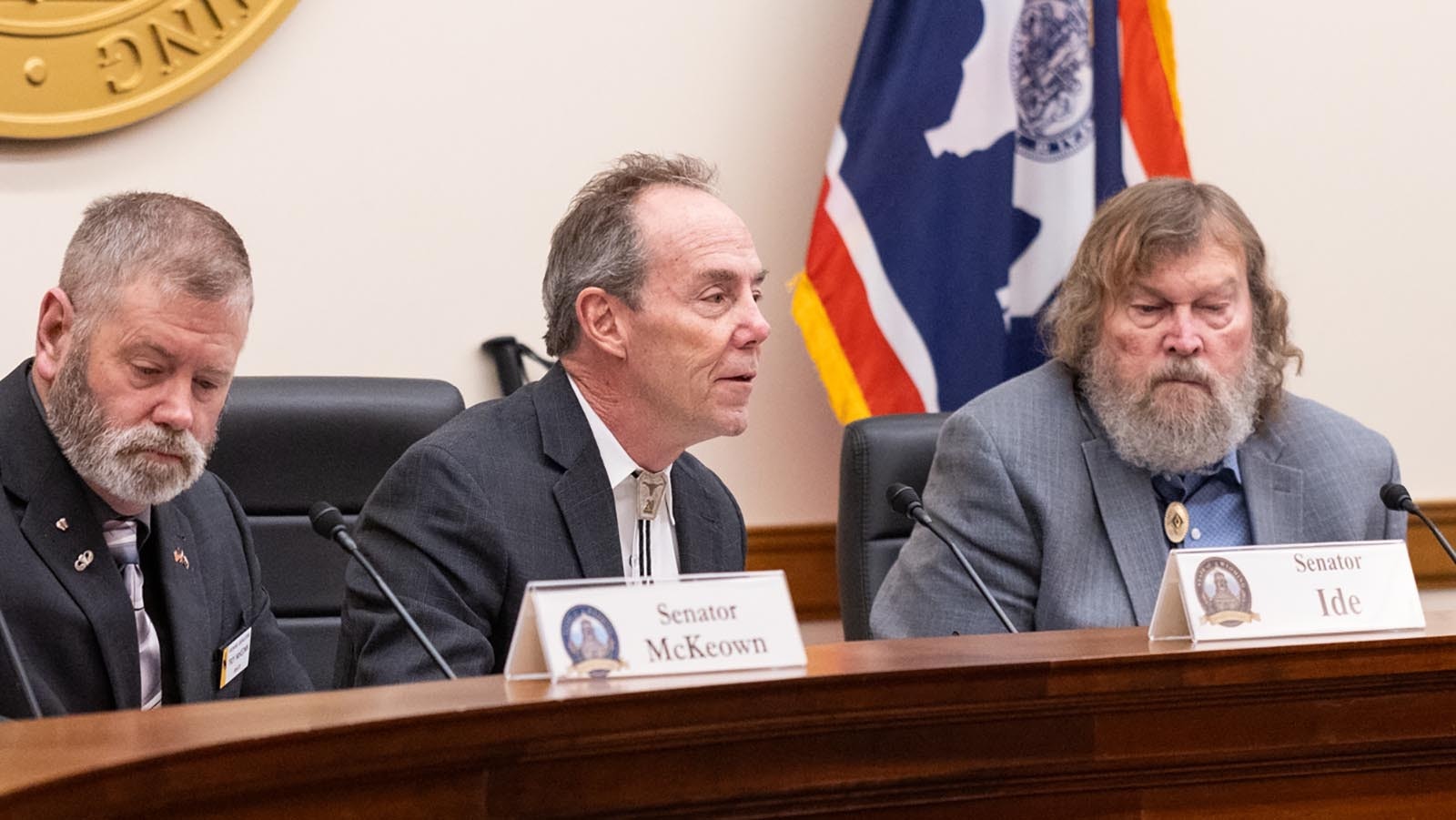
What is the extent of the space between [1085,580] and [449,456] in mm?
1023

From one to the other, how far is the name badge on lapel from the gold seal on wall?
128 centimetres

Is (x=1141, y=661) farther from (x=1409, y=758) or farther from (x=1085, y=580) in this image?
(x=1085, y=580)

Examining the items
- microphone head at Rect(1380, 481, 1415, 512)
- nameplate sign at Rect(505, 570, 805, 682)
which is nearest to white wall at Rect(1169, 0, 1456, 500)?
microphone head at Rect(1380, 481, 1415, 512)

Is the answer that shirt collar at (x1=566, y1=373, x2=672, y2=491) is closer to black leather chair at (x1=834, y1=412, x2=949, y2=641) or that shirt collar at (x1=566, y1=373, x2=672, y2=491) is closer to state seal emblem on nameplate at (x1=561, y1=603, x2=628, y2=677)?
black leather chair at (x1=834, y1=412, x2=949, y2=641)

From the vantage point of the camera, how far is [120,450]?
1978 mm

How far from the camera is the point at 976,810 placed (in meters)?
1.46

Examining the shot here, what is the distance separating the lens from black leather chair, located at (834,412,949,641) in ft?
9.39

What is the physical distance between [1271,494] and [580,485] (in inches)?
47.3

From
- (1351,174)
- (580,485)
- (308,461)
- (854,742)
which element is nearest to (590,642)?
(854,742)

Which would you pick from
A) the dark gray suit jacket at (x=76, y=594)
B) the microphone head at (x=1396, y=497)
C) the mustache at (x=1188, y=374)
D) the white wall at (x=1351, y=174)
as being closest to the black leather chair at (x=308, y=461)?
the dark gray suit jacket at (x=76, y=594)

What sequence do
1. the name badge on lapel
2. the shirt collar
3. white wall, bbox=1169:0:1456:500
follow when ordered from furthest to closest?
1. white wall, bbox=1169:0:1456:500
2. the shirt collar
3. the name badge on lapel

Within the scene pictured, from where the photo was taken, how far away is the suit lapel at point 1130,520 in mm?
2559

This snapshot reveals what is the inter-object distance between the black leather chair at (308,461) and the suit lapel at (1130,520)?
1.03 metres

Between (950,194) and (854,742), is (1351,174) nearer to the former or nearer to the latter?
(950,194)
